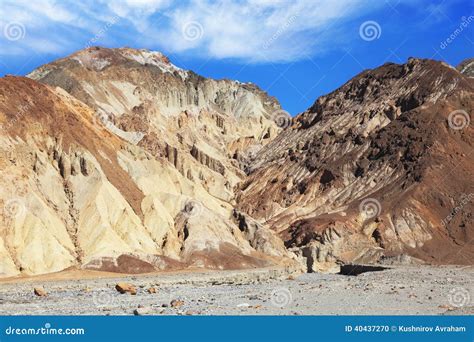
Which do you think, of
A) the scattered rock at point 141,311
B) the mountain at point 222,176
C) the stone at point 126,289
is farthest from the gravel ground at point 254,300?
the mountain at point 222,176

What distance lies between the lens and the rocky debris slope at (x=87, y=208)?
207 feet

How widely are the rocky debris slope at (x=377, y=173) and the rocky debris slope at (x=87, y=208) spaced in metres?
18.2

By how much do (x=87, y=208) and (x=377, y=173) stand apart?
65016 mm

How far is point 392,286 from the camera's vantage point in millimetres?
43875

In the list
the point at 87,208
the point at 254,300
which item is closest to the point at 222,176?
the point at 87,208

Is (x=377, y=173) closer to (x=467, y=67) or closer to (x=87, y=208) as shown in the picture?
(x=87, y=208)

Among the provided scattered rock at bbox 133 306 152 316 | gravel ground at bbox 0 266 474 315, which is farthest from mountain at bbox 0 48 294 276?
scattered rock at bbox 133 306 152 316

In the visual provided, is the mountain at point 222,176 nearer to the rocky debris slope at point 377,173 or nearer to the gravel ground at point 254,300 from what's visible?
the rocky debris slope at point 377,173

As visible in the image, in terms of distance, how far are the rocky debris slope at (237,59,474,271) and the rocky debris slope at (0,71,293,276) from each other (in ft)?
59.7

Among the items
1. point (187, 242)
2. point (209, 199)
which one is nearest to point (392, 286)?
point (187, 242)

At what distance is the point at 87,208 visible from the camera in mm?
71438
